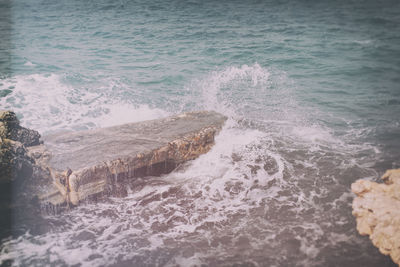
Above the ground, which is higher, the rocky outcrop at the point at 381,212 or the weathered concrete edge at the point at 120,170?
the weathered concrete edge at the point at 120,170

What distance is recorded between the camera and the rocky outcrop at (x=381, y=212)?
2.59 meters

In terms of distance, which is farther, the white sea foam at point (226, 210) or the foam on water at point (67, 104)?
the foam on water at point (67, 104)

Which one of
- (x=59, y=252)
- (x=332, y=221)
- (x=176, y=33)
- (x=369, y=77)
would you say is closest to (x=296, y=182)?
(x=332, y=221)

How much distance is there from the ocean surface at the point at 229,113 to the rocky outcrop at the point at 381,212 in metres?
0.13

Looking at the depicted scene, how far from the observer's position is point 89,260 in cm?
265

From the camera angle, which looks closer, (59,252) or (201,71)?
(59,252)

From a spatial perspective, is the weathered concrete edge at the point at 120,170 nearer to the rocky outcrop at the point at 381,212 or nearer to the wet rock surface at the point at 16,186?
the wet rock surface at the point at 16,186

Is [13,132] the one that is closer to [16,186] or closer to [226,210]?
[16,186]

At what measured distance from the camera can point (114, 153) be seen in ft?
12.3

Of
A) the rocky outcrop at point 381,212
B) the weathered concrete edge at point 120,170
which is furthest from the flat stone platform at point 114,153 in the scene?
the rocky outcrop at point 381,212

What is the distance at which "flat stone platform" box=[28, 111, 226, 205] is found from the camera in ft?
11.0

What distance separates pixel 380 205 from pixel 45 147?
179 inches

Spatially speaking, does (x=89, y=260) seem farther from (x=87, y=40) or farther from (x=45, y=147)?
(x=87, y=40)

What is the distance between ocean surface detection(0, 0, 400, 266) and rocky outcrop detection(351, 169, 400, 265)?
0.13m
